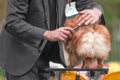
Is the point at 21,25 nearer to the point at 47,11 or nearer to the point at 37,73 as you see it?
the point at 47,11

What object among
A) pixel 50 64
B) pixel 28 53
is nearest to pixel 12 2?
pixel 28 53

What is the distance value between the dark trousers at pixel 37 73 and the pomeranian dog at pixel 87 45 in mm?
422

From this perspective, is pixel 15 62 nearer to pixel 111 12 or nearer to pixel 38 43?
pixel 38 43

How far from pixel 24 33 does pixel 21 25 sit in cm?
7

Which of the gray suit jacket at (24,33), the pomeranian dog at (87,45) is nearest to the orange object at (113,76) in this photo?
the pomeranian dog at (87,45)

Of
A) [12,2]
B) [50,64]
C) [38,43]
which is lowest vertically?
[50,64]


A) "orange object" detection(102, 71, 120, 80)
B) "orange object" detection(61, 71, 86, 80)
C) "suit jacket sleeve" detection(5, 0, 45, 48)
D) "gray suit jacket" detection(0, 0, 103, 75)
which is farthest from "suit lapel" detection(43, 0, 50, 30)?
"orange object" detection(102, 71, 120, 80)

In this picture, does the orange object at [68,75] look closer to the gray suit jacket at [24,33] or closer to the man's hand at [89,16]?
the gray suit jacket at [24,33]

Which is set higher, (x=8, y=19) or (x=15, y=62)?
(x=8, y=19)

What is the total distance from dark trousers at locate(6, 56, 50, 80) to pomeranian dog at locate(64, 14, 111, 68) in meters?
0.42

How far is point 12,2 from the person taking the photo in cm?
445

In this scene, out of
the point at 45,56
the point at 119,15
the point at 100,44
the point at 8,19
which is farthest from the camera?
the point at 119,15

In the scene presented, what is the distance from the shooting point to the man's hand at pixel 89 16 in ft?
14.1

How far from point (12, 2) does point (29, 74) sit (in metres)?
0.62
